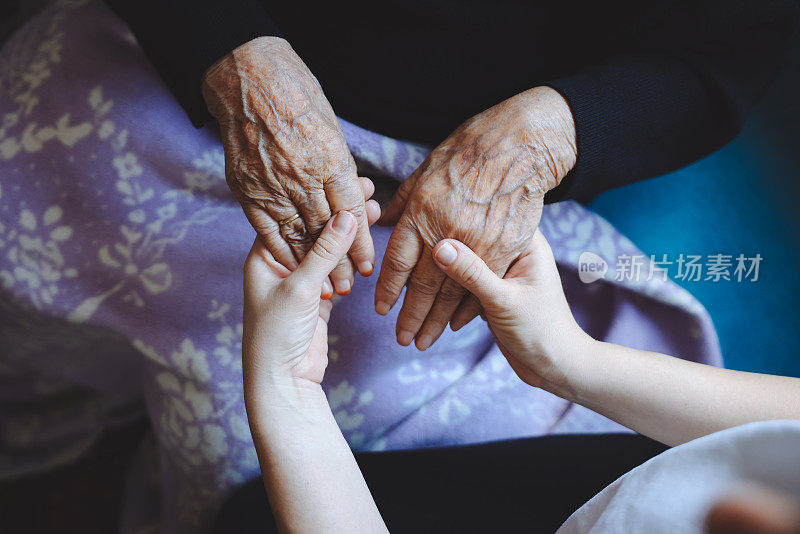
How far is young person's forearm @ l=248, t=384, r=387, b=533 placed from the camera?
573 mm

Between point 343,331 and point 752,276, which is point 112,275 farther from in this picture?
point 752,276

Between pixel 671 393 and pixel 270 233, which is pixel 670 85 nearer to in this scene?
pixel 671 393

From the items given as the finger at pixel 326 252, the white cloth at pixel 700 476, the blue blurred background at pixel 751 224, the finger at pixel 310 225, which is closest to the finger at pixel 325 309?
the finger at pixel 310 225

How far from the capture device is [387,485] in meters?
0.73

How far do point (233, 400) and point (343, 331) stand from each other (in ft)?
0.64

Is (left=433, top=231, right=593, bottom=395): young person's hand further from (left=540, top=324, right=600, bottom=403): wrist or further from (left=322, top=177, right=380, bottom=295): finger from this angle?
(left=322, top=177, right=380, bottom=295): finger

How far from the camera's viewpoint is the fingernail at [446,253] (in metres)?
0.68

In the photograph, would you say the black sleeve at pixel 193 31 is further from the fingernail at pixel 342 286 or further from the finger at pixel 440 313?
the finger at pixel 440 313

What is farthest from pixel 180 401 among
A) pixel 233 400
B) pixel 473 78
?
pixel 473 78

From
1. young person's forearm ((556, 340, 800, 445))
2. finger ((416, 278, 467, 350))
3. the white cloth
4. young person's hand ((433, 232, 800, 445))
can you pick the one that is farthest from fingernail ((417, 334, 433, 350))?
the white cloth

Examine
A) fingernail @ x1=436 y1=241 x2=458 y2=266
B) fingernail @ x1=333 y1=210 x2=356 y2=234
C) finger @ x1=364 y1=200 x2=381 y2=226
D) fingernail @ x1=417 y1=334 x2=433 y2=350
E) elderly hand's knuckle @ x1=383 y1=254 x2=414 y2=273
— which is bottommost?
fingernail @ x1=417 y1=334 x2=433 y2=350

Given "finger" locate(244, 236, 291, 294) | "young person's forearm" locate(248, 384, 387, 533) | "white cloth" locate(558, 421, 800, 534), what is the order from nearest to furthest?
"white cloth" locate(558, 421, 800, 534) < "young person's forearm" locate(248, 384, 387, 533) < "finger" locate(244, 236, 291, 294)

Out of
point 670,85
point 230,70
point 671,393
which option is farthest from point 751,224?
point 230,70

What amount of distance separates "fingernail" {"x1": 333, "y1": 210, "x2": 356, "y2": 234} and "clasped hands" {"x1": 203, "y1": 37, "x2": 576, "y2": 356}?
0.02m
